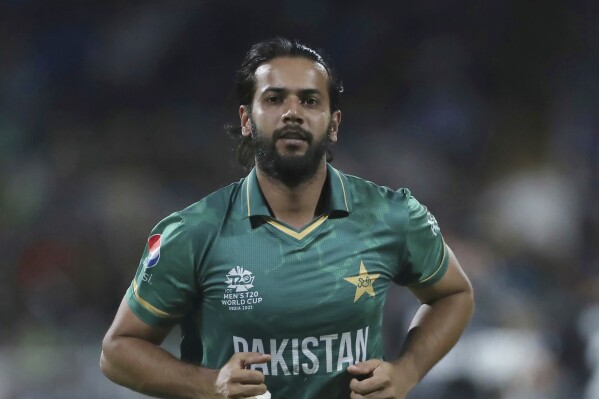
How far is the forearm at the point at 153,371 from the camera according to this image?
9.15 feet

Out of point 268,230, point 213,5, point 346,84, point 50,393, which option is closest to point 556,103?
point 346,84

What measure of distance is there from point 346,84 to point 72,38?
7.40 ft

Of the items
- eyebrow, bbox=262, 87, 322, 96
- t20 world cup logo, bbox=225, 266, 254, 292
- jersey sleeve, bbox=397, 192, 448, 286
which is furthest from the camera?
jersey sleeve, bbox=397, 192, 448, 286

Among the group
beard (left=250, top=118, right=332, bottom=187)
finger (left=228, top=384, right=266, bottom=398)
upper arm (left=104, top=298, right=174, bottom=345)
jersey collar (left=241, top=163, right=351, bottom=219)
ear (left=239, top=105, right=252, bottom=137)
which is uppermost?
ear (left=239, top=105, right=252, bottom=137)

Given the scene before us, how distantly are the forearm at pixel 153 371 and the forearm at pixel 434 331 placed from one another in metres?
0.64

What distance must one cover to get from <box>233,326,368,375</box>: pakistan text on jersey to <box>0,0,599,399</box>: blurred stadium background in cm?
290

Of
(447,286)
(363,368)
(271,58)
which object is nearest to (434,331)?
(447,286)

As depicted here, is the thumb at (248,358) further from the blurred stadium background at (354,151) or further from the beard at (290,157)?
the blurred stadium background at (354,151)

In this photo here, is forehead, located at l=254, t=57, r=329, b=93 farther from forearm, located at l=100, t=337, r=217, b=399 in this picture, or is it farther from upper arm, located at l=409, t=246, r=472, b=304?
forearm, located at l=100, t=337, r=217, b=399

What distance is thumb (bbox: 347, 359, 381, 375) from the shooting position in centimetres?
275

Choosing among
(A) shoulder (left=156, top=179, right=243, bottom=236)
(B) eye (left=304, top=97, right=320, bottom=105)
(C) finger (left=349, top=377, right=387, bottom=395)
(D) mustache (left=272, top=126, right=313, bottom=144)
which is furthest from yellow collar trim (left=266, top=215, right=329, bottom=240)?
(C) finger (left=349, top=377, right=387, bottom=395)

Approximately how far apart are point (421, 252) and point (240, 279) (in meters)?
0.62

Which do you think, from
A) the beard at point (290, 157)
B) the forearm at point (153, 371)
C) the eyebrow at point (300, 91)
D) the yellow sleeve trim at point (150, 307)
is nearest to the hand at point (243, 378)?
the forearm at point (153, 371)

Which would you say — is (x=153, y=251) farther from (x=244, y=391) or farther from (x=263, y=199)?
(x=244, y=391)
